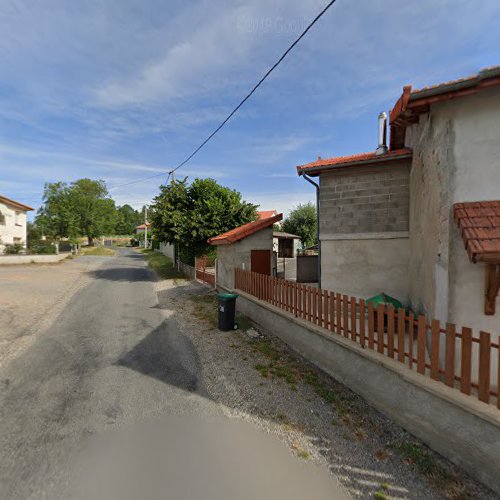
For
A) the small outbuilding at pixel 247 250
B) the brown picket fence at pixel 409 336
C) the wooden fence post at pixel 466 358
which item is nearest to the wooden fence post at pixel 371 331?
the brown picket fence at pixel 409 336

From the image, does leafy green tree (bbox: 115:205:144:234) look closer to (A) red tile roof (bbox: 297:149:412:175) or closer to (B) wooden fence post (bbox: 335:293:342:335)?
(A) red tile roof (bbox: 297:149:412:175)

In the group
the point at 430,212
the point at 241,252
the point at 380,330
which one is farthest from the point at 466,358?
the point at 241,252

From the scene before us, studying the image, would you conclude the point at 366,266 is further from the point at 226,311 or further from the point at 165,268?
the point at 165,268

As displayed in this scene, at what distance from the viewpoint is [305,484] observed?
2.82m

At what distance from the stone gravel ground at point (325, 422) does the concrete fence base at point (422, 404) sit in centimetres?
13

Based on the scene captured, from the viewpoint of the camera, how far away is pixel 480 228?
142 inches

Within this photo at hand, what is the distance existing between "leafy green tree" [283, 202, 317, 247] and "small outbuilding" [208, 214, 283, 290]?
92.0 feet

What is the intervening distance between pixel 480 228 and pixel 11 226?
38.9 m

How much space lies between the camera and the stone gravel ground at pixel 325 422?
281cm

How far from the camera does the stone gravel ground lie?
2.81 metres

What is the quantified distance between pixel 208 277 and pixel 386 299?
32.2 feet

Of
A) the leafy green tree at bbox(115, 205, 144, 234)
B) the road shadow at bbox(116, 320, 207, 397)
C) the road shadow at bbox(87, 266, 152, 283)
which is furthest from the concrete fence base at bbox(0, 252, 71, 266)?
the leafy green tree at bbox(115, 205, 144, 234)

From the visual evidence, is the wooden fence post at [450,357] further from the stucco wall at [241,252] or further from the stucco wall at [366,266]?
the stucco wall at [241,252]

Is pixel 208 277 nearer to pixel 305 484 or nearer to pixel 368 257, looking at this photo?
pixel 368 257
